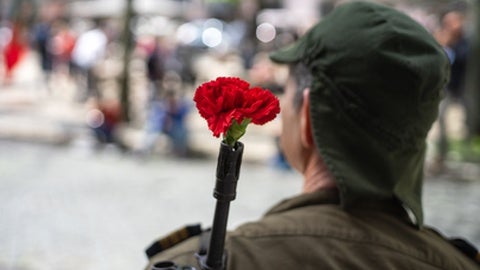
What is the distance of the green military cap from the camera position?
146cm

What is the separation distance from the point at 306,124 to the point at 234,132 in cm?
45

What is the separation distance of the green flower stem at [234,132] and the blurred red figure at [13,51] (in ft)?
52.1

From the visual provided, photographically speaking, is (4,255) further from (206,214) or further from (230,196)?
(230,196)

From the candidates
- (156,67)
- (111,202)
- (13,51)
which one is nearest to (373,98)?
(111,202)

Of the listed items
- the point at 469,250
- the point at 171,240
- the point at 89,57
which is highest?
the point at 171,240

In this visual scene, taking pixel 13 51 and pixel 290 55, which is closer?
pixel 290 55

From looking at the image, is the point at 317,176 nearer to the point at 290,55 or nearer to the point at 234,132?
the point at 290,55

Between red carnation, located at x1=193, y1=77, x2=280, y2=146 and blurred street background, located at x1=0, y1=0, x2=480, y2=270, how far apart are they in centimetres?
123

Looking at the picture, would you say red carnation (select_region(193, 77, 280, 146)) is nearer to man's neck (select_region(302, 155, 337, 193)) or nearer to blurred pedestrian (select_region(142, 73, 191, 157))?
man's neck (select_region(302, 155, 337, 193))

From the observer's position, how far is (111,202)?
743cm

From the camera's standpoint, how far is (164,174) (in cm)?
909

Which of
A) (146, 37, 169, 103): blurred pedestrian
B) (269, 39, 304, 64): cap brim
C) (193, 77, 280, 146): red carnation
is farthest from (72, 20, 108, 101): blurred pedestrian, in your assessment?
(193, 77, 280, 146): red carnation

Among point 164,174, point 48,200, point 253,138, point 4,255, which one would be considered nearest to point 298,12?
point 253,138

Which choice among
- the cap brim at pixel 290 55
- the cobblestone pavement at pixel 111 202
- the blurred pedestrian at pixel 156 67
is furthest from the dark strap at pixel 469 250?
the blurred pedestrian at pixel 156 67
